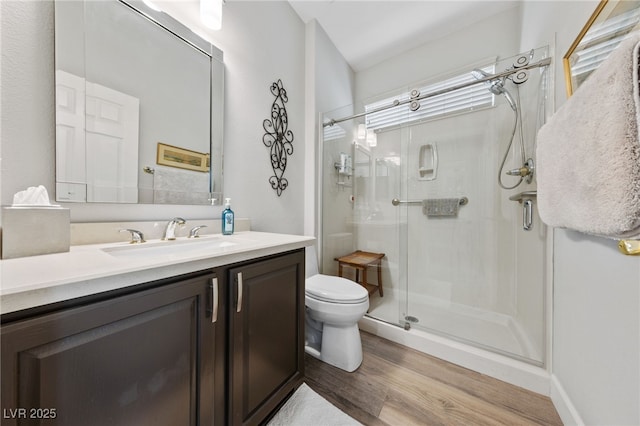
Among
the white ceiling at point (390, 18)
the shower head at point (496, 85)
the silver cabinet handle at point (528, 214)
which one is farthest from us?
the white ceiling at point (390, 18)

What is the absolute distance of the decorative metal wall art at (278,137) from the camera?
1666 mm

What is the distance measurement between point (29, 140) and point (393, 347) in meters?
2.18

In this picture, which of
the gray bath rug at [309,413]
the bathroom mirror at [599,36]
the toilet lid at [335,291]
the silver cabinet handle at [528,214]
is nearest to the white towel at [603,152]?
the bathroom mirror at [599,36]

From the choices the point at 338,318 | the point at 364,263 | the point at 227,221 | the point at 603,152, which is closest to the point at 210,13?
the point at 227,221

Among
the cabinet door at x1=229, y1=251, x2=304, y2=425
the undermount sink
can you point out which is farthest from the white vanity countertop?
the cabinet door at x1=229, y1=251, x2=304, y2=425

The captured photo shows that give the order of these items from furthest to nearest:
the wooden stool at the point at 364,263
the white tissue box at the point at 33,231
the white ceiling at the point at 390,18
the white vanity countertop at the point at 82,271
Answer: the wooden stool at the point at 364,263, the white ceiling at the point at 390,18, the white tissue box at the point at 33,231, the white vanity countertop at the point at 82,271

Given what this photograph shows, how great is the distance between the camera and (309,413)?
1074 millimetres

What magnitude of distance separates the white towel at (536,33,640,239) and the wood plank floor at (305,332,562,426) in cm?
102

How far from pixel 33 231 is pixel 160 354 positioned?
55 cm

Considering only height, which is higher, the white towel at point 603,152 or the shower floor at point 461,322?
the white towel at point 603,152

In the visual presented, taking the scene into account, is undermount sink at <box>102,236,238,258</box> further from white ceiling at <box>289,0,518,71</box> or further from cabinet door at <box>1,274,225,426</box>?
white ceiling at <box>289,0,518,71</box>

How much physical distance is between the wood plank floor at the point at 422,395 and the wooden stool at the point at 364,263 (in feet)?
2.34

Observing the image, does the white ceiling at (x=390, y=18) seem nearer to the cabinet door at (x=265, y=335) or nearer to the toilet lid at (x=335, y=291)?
the cabinet door at (x=265, y=335)

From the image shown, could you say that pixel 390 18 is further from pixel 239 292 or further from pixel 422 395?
pixel 422 395
